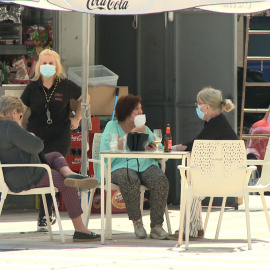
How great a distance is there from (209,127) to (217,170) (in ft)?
2.59

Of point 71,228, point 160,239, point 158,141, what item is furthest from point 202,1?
point 71,228

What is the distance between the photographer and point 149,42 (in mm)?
12258

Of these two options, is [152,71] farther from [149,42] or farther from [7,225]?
[7,225]

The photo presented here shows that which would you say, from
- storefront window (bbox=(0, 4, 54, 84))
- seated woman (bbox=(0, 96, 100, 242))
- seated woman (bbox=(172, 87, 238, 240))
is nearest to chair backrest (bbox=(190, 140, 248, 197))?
seated woman (bbox=(172, 87, 238, 240))

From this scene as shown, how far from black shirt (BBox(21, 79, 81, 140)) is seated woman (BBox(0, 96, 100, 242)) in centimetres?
100

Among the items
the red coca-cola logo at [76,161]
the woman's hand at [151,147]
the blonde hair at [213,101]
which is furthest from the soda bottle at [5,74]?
the blonde hair at [213,101]

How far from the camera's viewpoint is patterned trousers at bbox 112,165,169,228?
883 cm

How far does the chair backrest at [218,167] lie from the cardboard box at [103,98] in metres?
3.44

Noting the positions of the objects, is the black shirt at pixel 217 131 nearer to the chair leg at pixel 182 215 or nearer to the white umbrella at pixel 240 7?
the chair leg at pixel 182 215

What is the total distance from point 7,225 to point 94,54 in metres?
3.18

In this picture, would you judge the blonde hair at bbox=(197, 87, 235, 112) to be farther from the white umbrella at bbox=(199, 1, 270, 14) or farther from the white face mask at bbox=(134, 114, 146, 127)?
the white umbrella at bbox=(199, 1, 270, 14)

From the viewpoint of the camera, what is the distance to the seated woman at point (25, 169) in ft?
27.8

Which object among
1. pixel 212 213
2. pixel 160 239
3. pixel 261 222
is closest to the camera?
pixel 160 239

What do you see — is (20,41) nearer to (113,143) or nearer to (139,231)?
(113,143)
